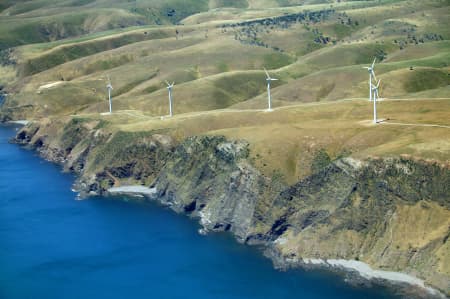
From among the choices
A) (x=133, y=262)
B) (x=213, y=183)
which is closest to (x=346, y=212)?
(x=213, y=183)

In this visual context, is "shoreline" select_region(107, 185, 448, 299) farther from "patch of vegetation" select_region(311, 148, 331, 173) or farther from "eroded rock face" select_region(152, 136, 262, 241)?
"patch of vegetation" select_region(311, 148, 331, 173)

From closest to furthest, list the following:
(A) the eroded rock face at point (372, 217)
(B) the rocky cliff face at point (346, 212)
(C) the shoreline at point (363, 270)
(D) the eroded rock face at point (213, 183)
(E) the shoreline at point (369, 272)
→ (E) the shoreline at point (369, 272)
(C) the shoreline at point (363, 270)
(A) the eroded rock face at point (372, 217)
(B) the rocky cliff face at point (346, 212)
(D) the eroded rock face at point (213, 183)

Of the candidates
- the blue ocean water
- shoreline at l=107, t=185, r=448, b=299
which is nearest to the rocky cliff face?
shoreline at l=107, t=185, r=448, b=299

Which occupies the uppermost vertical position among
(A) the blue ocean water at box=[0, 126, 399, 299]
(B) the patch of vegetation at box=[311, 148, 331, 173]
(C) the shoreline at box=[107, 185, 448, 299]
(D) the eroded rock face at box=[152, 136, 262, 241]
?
(B) the patch of vegetation at box=[311, 148, 331, 173]

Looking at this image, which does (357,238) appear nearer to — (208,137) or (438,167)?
(438,167)

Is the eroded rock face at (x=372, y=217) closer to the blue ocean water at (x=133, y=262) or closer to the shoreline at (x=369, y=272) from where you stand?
the shoreline at (x=369, y=272)

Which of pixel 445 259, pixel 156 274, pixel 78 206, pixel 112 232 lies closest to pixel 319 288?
pixel 445 259

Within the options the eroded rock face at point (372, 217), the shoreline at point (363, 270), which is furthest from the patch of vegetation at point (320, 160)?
the shoreline at point (363, 270)

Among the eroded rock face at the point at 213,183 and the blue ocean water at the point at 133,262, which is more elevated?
the eroded rock face at the point at 213,183
